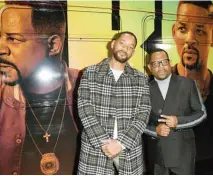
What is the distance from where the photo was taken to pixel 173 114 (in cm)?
241

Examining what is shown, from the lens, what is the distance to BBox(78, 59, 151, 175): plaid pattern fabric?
81.8 inches

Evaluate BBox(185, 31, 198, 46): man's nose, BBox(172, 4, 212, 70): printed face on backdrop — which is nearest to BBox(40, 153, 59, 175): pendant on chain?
BBox(172, 4, 212, 70): printed face on backdrop

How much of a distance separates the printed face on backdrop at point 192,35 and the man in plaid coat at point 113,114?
106 cm

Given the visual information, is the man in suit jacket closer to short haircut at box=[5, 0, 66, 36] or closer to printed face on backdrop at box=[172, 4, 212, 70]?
printed face on backdrop at box=[172, 4, 212, 70]

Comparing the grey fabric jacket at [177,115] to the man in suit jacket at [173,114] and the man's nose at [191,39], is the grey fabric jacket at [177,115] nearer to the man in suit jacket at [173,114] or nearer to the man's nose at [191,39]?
the man in suit jacket at [173,114]

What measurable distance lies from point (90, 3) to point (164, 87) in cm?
102

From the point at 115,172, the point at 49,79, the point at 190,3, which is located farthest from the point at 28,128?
the point at 190,3

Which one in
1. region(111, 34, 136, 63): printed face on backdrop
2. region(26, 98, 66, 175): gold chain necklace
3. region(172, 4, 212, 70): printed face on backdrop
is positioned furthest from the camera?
region(172, 4, 212, 70): printed face on backdrop

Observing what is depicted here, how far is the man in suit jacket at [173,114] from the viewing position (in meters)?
2.39

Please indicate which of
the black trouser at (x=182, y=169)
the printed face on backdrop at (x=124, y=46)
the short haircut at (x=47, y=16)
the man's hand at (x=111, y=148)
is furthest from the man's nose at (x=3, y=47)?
the black trouser at (x=182, y=169)

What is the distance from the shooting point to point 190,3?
308 centimetres

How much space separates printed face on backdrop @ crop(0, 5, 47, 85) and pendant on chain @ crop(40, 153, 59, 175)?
2.34ft

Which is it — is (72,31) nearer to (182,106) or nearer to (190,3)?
(182,106)

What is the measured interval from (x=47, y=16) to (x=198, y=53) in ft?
5.44
